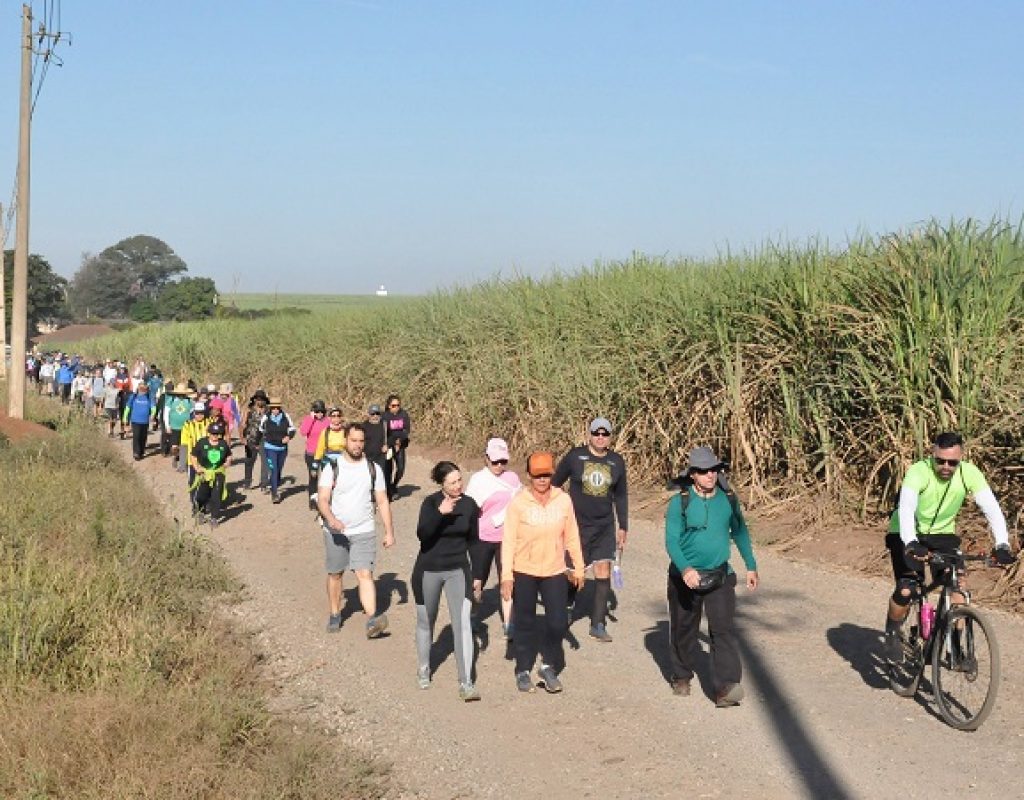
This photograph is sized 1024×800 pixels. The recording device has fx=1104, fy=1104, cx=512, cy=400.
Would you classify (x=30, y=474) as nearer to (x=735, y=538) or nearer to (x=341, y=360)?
(x=735, y=538)

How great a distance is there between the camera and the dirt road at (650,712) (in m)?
6.34

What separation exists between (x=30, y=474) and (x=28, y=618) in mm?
8367

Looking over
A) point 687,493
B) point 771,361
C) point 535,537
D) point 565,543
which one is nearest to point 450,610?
point 535,537

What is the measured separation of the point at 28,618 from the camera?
25.7 ft

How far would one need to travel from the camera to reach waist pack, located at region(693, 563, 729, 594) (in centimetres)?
745

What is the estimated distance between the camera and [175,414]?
2172cm

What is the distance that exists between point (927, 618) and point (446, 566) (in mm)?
3348

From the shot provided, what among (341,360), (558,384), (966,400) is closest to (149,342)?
(341,360)

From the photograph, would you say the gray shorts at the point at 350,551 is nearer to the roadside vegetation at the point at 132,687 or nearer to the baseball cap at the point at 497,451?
the roadside vegetation at the point at 132,687

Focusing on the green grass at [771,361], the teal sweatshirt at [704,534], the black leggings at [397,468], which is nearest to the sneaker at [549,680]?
the teal sweatshirt at [704,534]

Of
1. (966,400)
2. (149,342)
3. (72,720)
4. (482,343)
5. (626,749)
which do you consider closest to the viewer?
(72,720)

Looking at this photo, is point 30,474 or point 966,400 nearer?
point 966,400

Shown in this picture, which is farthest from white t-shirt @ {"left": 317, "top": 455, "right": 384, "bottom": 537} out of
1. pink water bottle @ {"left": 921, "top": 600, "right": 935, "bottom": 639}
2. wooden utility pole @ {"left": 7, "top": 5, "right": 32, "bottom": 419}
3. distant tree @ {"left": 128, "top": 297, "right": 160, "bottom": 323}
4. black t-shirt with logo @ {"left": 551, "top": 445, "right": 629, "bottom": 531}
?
distant tree @ {"left": 128, "top": 297, "right": 160, "bottom": 323}

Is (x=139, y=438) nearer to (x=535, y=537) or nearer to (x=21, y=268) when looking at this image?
(x=21, y=268)
